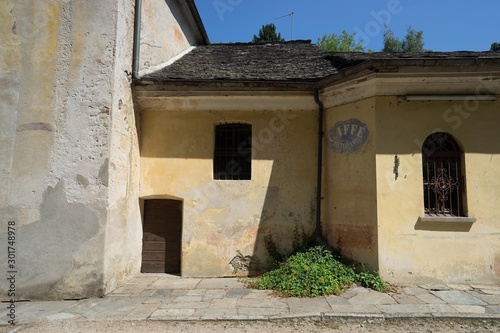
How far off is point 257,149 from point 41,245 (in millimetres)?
4898

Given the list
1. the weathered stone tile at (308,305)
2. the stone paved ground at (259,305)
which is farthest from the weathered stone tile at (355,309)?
the weathered stone tile at (308,305)

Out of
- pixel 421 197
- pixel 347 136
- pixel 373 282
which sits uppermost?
pixel 347 136

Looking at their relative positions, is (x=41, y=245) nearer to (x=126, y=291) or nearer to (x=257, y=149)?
(x=126, y=291)

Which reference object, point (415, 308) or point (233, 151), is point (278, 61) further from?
point (415, 308)

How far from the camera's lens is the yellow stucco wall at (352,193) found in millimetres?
6324

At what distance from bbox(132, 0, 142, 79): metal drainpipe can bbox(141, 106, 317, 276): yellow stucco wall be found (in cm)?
111

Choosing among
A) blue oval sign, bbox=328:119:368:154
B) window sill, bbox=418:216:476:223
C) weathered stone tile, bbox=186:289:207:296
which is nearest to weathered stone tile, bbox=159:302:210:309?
weathered stone tile, bbox=186:289:207:296

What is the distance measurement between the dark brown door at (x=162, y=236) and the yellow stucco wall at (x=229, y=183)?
0.38 metres

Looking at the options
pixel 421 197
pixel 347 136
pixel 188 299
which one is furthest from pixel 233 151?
pixel 421 197

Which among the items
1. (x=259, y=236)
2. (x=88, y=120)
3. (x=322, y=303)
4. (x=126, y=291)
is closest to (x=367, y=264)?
(x=322, y=303)

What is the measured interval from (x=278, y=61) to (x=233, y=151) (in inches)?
120

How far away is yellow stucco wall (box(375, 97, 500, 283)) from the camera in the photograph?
6.14m

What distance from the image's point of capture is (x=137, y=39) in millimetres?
7199

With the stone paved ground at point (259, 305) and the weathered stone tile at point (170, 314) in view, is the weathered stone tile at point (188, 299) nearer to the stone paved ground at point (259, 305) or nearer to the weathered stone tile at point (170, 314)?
the stone paved ground at point (259, 305)
